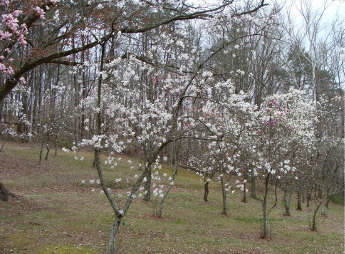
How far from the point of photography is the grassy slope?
279 inches

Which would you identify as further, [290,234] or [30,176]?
[30,176]

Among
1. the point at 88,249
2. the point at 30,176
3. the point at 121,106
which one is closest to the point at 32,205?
the point at 88,249

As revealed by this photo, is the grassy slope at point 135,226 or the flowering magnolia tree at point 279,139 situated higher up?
the flowering magnolia tree at point 279,139

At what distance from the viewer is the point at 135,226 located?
9.38m

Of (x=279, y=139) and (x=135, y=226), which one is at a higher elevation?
(x=279, y=139)

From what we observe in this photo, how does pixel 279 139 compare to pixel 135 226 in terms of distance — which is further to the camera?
pixel 279 139

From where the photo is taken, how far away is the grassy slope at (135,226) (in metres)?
7.09

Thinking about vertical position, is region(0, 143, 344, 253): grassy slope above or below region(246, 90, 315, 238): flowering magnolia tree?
below

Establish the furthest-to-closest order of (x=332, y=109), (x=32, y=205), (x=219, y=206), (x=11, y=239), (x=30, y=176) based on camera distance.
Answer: (x=332, y=109)
(x=30, y=176)
(x=219, y=206)
(x=32, y=205)
(x=11, y=239)

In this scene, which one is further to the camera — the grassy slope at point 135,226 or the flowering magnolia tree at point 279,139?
the flowering magnolia tree at point 279,139

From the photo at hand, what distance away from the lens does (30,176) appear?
52.9 feet

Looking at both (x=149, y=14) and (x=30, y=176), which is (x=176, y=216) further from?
(x=30, y=176)

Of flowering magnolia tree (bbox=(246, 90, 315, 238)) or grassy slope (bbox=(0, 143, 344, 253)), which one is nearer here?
grassy slope (bbox=(0, 143, 344, 253))

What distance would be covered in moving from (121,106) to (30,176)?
36.5 feet
